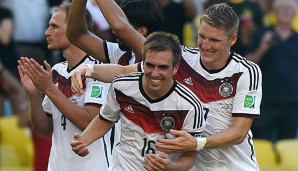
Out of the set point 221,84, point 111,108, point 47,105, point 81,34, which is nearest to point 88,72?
Answer: point 111,108

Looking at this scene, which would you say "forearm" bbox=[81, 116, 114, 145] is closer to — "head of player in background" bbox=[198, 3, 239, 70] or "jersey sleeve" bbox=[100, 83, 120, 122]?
"jersey sleeve" bbox=[100, 83, 120, 122]

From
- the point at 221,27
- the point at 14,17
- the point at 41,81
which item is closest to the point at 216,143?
the point at 221,27

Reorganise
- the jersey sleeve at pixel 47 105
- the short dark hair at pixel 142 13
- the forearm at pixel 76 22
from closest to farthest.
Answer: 1. the forearm at pixel 76 22
2. the short dark hair at pixel 142 13
3. the jersey sleeve at pixel 47 105

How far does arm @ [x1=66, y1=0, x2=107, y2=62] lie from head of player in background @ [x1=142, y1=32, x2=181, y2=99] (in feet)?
2.60

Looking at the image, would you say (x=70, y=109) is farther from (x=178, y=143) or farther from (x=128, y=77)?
(x=178, y=143)

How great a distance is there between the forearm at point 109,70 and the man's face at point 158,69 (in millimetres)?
433

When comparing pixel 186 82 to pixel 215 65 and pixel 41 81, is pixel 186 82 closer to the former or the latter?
pixel 215 65

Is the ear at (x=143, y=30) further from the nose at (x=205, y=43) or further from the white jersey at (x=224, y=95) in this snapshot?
the nose at (x=205, y=43)

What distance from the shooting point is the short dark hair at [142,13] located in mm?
8031

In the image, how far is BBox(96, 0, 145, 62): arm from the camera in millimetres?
7637

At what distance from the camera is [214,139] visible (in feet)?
24.0

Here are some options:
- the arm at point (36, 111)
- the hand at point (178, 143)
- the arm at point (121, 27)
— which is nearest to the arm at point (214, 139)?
the hand at point (178, 143)

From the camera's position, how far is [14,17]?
1332 centimetres

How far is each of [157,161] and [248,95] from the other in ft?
3.15
